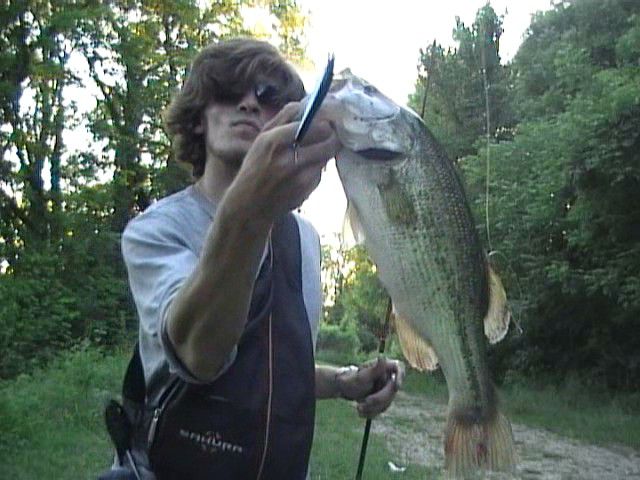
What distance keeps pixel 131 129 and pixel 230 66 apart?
71.3ft

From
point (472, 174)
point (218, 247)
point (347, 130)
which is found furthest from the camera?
point (472, 174)

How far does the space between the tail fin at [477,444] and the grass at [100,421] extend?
5.73 metres

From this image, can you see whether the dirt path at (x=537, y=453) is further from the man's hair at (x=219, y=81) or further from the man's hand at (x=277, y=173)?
the man's hand at (x=277, y=173)

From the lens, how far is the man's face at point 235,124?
199cm

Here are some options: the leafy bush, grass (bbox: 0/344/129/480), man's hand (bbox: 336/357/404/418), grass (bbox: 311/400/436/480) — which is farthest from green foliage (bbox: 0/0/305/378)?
man's hand (bbox: 336/357/404/418)

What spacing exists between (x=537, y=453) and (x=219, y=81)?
31.0ft

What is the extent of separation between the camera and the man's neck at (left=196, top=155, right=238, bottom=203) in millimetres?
2012

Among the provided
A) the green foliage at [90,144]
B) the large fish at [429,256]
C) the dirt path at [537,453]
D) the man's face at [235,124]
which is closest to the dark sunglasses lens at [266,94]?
the man's face at [235,124]

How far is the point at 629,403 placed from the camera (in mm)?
15297

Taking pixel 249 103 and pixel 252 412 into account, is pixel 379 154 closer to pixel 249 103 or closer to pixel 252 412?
pixel 249 103

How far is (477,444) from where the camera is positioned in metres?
1.96

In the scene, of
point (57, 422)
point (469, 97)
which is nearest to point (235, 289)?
point (57, 422)

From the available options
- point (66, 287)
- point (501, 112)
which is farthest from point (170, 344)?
point (501, 112)

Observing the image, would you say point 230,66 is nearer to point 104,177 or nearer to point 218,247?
point 218,247
